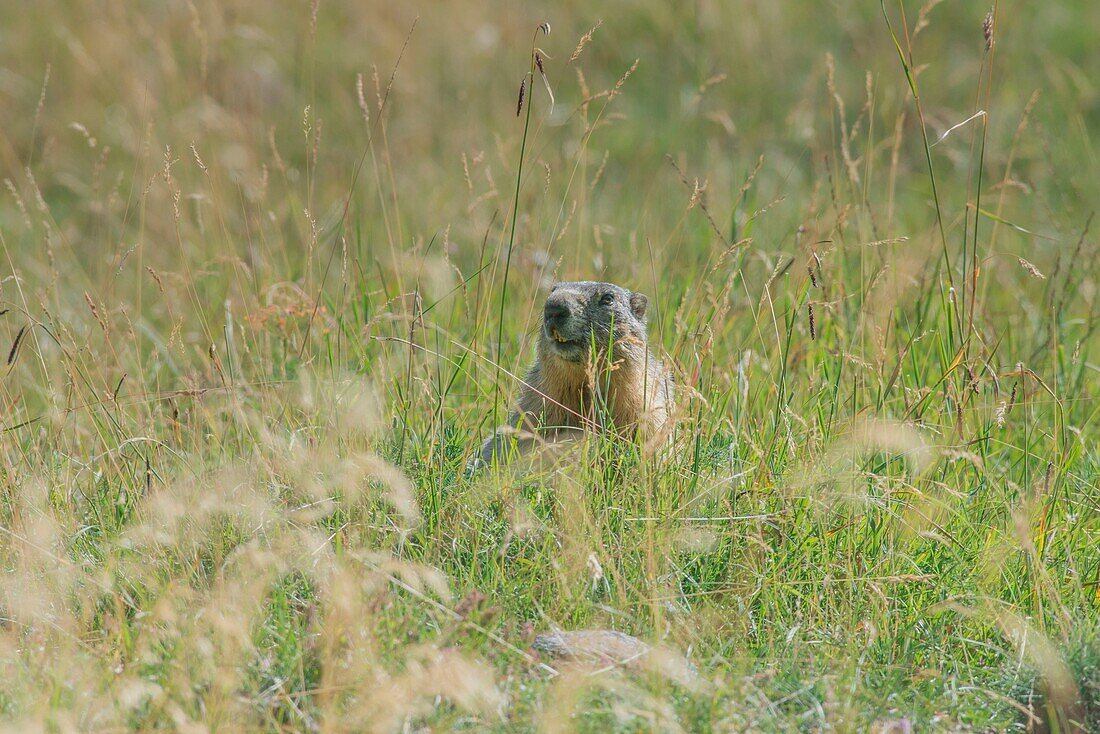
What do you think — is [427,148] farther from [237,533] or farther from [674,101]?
[237,533]

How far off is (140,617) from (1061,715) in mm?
2323

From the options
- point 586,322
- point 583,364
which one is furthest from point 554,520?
point 586,322

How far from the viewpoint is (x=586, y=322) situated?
4.89 metres

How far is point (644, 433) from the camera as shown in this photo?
4.33 metres

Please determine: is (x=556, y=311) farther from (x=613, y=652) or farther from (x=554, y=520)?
(x=613, y=652)

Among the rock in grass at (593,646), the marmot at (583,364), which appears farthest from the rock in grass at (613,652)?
the marmot at (583,364)

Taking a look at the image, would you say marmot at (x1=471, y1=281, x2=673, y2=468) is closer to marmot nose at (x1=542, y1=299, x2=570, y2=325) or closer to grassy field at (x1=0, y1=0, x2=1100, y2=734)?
marmot nose at (x1=542, y1=299, x2=570, y2=325)

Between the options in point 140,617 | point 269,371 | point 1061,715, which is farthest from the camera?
point 269,371

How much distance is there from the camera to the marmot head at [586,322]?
480 cm

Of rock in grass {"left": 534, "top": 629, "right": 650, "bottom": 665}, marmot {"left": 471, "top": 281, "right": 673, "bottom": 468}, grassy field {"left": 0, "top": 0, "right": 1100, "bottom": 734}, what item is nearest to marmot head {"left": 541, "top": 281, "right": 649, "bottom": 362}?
marmot {"left": 471, "top": 281, "right": 673, "bottom": 468}

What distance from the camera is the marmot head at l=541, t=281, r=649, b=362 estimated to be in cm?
480

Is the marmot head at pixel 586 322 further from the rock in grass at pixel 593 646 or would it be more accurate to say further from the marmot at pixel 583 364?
the rock in grass at pixel 593 646

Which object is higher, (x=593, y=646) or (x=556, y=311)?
(x=556, y=311)

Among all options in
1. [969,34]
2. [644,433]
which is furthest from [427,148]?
[644,433]
